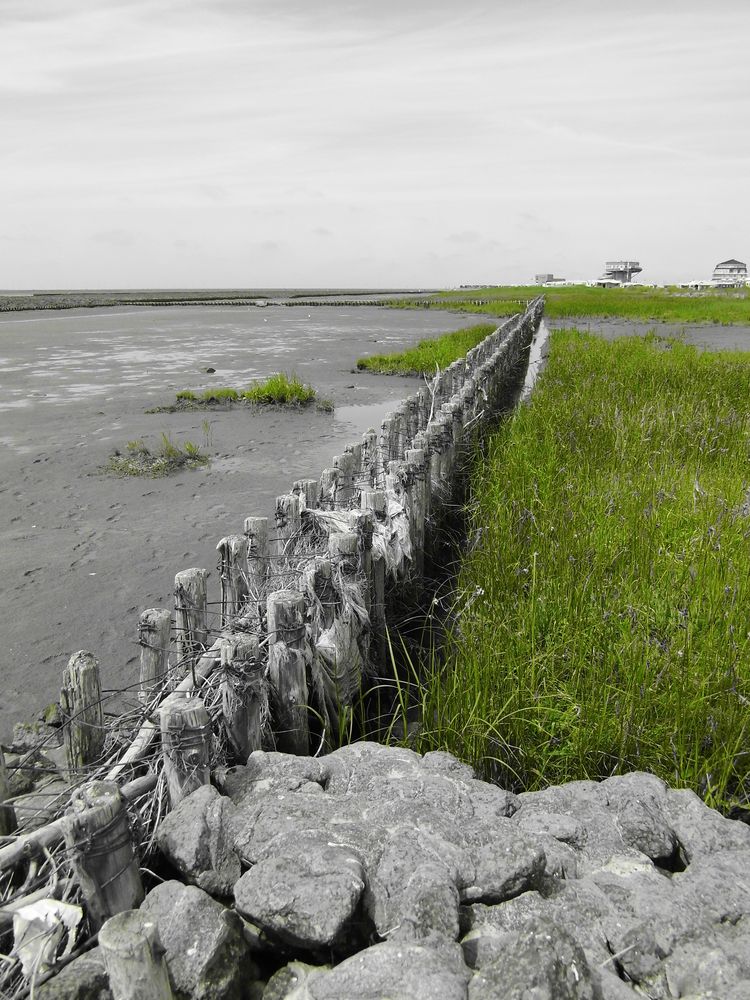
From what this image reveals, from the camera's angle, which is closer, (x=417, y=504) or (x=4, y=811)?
(x=4, y=811)

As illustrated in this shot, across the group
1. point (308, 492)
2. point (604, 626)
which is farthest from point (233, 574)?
point (604, 626)

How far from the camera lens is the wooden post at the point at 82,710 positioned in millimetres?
2344

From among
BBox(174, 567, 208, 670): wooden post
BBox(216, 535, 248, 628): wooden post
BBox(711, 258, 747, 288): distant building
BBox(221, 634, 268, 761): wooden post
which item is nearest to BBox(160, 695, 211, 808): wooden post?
BBox(221, 634, 268, 761): wooden post

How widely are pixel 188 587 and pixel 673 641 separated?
2123 mm

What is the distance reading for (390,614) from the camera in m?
4.30

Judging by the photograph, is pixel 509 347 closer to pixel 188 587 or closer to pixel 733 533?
pixel 733 533

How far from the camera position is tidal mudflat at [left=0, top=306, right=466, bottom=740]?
461 cm

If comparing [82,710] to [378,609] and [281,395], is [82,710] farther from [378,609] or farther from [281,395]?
[281,395]

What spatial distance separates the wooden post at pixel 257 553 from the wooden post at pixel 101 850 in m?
1.61

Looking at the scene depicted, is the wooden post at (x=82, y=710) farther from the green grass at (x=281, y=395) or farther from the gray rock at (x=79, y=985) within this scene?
the green grass at (x=281, y=395)

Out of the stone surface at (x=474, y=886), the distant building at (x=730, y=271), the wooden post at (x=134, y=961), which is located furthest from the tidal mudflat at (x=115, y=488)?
the distant building at (x=730, y=271)

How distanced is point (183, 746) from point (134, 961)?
0.74 meters

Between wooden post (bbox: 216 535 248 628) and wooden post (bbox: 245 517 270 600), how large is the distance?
118 millimetres

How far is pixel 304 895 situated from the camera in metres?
1.77
